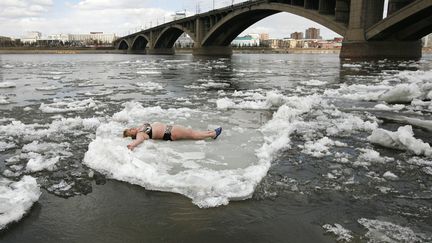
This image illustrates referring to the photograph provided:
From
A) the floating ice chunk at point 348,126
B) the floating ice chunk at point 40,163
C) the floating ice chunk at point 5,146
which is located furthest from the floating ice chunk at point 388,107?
the floating ice chunk at point 5,146

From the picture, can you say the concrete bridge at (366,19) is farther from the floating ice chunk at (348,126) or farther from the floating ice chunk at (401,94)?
the floating ice chunk at (348,126)

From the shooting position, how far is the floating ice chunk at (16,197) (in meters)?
3.12

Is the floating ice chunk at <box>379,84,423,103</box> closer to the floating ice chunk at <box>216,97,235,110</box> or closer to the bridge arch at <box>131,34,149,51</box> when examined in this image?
the floating ice chunk at <box>216,97,235,110</box>

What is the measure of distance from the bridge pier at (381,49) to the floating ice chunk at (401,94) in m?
30.4

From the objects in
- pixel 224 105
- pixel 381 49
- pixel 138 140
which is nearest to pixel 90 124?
pixel 138 140

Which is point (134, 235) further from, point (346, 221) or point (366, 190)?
point (366, 190)

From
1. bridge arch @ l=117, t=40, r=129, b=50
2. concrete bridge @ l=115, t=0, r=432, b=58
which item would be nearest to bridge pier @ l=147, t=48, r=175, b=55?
bridge arch @ l=117, t=40, r=129, b=50

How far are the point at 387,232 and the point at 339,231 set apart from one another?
1.21ft

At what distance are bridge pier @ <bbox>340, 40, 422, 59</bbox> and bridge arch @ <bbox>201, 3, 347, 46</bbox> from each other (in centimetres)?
203

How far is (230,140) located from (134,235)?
114 inches

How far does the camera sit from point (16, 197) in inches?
135

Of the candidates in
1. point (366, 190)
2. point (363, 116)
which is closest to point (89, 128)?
point (366, 190)

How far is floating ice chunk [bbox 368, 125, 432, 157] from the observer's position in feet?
16.1

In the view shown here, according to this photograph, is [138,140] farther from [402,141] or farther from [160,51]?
[160,51]
